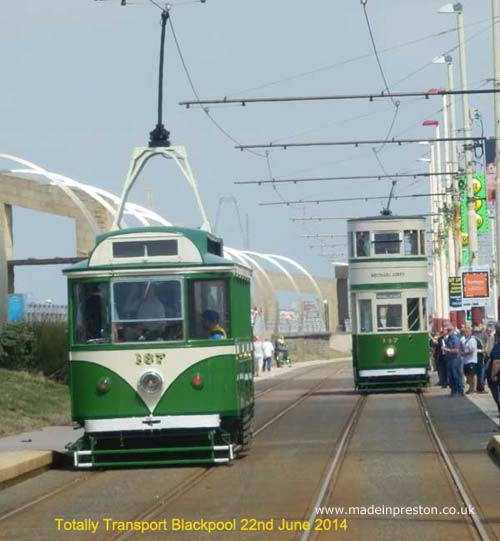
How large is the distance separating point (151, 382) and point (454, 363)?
1867cm

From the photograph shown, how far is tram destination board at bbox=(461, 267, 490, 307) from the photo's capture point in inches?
1631

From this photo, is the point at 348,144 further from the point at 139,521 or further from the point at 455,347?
the point at 139,521

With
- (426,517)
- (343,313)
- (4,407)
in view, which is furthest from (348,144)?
(343,313)

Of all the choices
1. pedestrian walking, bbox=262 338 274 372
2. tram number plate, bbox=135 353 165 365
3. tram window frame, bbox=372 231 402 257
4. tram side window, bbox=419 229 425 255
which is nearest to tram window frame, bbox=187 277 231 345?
tram number plate, bbox=135 353 165 365

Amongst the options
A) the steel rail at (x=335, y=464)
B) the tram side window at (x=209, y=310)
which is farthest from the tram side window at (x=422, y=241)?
the tram side window at (x=209, y=310)

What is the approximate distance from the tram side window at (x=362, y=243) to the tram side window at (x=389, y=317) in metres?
1.36

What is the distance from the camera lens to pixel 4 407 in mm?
28672

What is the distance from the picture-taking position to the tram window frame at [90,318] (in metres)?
19.1

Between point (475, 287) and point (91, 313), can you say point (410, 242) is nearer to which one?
point (475, 287)

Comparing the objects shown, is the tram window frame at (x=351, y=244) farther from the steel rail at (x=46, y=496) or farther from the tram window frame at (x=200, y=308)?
the steel rail at (x=46, y=496)

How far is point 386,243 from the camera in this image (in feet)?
127

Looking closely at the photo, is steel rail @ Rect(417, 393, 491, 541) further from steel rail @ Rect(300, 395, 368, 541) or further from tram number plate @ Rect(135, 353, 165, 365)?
tram number plate @ Rect(135, 353, 165, 365)

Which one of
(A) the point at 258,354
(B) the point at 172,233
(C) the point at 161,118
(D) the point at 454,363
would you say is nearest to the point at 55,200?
(A) the point at 258,354

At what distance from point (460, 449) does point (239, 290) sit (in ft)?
12.7
